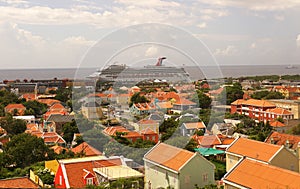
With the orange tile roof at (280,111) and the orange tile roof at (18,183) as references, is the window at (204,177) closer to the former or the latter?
the orange tile roof at (18,183)

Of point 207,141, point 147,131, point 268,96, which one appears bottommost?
point 207,141

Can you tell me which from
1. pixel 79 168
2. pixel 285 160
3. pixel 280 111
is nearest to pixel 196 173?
pixel 285 160

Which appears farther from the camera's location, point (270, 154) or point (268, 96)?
point (268, 96)

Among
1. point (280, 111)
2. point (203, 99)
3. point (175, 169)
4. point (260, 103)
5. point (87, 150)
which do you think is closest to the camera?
point (175, 169)

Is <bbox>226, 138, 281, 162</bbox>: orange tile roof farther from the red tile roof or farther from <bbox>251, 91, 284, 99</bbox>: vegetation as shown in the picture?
<bbox>251, 91, 284, 99</bbox>: vegetation

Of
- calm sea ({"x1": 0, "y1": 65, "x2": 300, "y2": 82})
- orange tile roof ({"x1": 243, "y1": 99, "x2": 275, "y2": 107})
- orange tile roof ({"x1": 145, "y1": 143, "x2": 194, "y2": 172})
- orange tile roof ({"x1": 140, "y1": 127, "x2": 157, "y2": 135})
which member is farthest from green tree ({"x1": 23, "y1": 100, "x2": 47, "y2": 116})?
orange tile roof ({"x1": 145, "y1": 143, "x2": 194, "y2": 172})

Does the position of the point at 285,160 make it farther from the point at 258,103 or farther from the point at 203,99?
the point at 258,103

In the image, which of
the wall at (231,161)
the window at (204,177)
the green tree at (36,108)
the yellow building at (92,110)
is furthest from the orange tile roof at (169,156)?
the green tree at (36,108)
